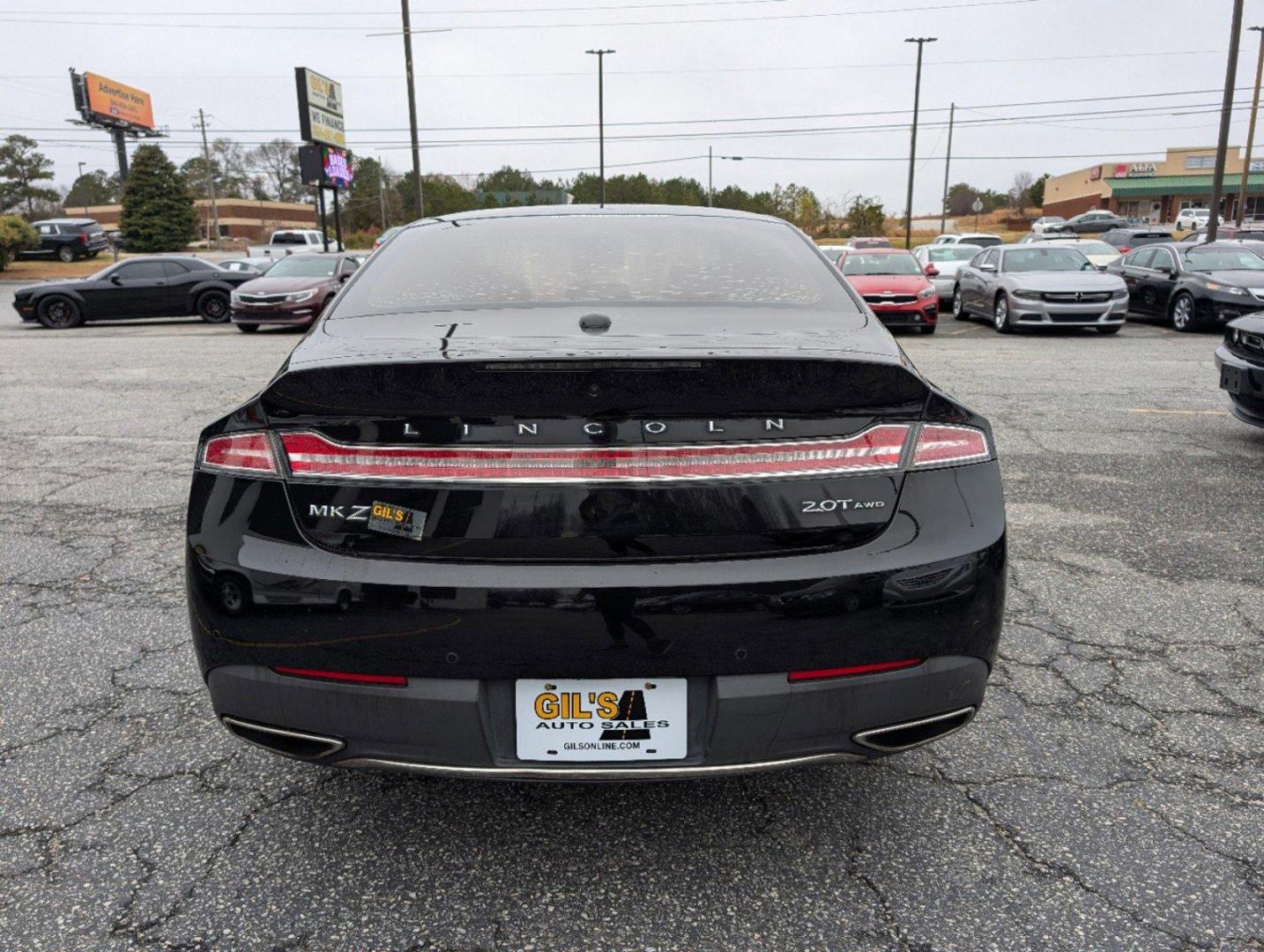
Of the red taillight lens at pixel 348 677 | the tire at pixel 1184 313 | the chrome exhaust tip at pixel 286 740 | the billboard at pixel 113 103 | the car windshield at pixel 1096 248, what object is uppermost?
the billboard at pixel 113 103

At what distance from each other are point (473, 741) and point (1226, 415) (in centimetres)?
796

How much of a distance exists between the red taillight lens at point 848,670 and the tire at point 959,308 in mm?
16882

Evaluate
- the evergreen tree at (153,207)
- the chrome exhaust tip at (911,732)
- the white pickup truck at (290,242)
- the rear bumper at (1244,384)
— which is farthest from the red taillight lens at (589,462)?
the evergreen tree at (153,207)

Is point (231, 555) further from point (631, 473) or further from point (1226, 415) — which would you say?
point (1226, 415)

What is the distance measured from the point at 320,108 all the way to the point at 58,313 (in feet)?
63.6

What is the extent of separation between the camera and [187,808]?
2.48 meters

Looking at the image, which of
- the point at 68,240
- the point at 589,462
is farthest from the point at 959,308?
the point at 68,240

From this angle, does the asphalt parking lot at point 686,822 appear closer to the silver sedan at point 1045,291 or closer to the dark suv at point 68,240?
the silver sedan at point 1045,291

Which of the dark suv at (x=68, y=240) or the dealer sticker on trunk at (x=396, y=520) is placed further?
the dark suv at (x=68, y=240)

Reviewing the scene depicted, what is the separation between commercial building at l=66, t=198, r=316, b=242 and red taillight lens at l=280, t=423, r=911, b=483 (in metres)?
96.6

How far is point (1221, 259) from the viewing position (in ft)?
51.8

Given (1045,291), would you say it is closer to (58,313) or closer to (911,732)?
(911,732)

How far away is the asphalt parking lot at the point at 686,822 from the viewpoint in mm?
2041

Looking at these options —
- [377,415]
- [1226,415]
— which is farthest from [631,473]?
[1226,415]
